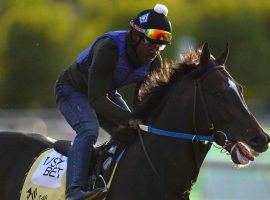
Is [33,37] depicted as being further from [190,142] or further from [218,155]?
[190,142]

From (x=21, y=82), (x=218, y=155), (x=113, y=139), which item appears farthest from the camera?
(x=21, y=82)

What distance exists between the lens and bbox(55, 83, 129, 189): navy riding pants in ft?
20.5

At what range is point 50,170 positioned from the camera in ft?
22.2

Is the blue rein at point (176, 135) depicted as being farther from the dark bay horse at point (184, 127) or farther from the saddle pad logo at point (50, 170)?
the saddle pad logo at point (50, 170)

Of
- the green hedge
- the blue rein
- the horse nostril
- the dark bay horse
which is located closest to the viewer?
the horse nostril

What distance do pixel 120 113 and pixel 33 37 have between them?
26.8m

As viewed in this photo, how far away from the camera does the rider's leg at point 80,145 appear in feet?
20.5

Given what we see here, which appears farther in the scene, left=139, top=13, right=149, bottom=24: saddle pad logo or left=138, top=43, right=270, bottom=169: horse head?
left=139, top=13, right=149, bottom=24: saddle pad logo

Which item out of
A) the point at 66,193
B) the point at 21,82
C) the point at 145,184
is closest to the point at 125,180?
the point at 145,184

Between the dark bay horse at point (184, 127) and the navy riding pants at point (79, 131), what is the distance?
0.96 ft

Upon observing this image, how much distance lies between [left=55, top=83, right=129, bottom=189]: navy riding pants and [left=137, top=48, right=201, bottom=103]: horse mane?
48 cm

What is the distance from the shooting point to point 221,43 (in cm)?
3338

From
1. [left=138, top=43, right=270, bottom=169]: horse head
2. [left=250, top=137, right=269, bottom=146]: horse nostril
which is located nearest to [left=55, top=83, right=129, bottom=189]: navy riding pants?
[left=138, top=43, right=270, bottom=169]: horse head

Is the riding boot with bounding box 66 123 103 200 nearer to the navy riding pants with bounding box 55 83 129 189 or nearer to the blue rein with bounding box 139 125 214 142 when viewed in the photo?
the navy riding pants with bounding box 55 83 129 189
